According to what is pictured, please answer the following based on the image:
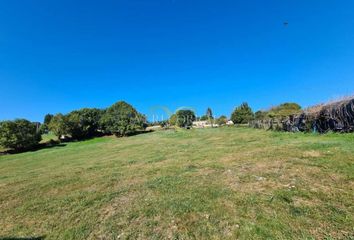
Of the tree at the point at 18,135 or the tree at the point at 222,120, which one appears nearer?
the tree at the point at 18,135

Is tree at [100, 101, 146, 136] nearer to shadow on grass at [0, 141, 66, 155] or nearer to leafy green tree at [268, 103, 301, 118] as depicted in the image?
shadow on grass at [0, 141, 66, 155]

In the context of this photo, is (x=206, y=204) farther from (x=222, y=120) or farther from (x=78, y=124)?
(x=222, y=120)

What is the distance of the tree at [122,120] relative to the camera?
4788cm

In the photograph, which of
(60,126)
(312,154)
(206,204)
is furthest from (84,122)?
(206,204)

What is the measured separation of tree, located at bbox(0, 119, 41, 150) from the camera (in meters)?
36.4

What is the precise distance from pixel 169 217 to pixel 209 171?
3.33 metres

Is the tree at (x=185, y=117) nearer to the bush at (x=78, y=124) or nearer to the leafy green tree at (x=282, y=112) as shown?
the bush at (x=78, y=124)

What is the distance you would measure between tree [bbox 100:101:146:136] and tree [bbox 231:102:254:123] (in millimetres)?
25982

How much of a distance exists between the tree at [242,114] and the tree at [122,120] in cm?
2598

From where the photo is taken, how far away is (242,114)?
57.8 metres

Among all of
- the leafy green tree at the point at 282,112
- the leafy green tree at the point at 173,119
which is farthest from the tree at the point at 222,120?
the leafy green tree at the point at 282,112

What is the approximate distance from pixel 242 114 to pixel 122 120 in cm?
3234

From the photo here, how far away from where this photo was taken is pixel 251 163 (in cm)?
764

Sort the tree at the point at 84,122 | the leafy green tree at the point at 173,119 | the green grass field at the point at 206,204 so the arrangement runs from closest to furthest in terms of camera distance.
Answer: the green grass field at the point at 206,204 < the tree at the point at 84,122 < the leafy green tree at the point at 173,119
